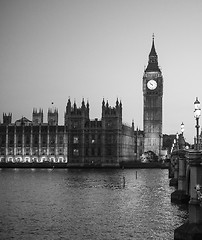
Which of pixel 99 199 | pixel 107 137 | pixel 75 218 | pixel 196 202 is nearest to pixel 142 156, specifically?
pixel 107 137

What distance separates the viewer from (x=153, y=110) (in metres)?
166

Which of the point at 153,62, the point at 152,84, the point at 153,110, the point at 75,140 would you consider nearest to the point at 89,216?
the point at 75,140

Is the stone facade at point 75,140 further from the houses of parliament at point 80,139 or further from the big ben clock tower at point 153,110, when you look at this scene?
the big ben clock tower at point 153,110

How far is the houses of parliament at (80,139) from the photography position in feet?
474

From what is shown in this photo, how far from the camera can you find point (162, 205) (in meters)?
40.6

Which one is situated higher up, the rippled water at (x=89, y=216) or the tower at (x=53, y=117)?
the tower at (x=53, y=117)

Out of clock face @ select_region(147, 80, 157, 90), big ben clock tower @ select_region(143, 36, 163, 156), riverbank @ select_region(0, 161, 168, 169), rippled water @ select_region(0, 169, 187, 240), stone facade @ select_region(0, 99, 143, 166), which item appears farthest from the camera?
clock face @ select_region(147, 80, 157, 90)

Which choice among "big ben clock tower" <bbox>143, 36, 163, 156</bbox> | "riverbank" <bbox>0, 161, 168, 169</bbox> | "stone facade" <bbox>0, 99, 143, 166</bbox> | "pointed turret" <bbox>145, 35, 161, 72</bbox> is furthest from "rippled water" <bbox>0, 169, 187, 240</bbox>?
"pointed turret" <bbox>145, 35, 161, 72</bbox>

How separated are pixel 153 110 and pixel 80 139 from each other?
105 ft

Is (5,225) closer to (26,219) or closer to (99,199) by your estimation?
(26,219)

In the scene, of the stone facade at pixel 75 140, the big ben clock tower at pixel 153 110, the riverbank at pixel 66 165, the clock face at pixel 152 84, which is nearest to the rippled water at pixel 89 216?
the riverbank at pixel 66 165

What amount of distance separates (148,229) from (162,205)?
37.1 feet

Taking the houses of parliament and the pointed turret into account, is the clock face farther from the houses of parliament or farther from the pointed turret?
the houses of parliament

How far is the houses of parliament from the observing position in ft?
474
